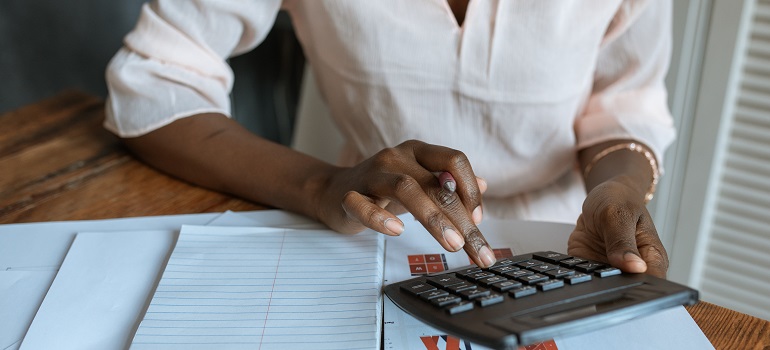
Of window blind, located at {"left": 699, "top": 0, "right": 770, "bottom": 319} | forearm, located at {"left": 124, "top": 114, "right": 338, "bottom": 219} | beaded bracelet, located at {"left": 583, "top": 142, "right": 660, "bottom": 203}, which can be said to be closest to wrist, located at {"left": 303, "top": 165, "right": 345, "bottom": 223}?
forearm, located at {"left": 124, "top": 114, "right": 338, "bottom": 219}

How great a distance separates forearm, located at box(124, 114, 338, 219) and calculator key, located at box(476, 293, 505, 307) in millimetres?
262

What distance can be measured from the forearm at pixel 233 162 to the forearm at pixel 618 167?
0.30m

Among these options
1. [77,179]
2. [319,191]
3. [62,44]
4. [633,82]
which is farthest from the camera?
[62,44]

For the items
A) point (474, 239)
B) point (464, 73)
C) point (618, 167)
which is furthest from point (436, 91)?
point (474, 239)

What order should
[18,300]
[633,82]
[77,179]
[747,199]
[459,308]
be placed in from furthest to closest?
[747,199], [633,82], [77,179], [18,300], [459,308]

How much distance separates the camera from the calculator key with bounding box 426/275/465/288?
21.3 inches

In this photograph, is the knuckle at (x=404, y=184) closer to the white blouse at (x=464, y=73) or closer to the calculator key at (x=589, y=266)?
the calculator key at (x=589, y=266)

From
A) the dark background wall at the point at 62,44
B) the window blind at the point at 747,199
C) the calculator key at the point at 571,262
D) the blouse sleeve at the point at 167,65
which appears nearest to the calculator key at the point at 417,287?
the calculator key at the point at 571,262

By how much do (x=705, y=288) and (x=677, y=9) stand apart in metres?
0.50

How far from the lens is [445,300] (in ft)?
1.66

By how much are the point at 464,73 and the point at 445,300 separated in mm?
411

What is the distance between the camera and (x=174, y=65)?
855 millimetres

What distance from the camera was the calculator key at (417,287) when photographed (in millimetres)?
538

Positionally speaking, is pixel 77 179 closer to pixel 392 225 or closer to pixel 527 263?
pixel 392 225
